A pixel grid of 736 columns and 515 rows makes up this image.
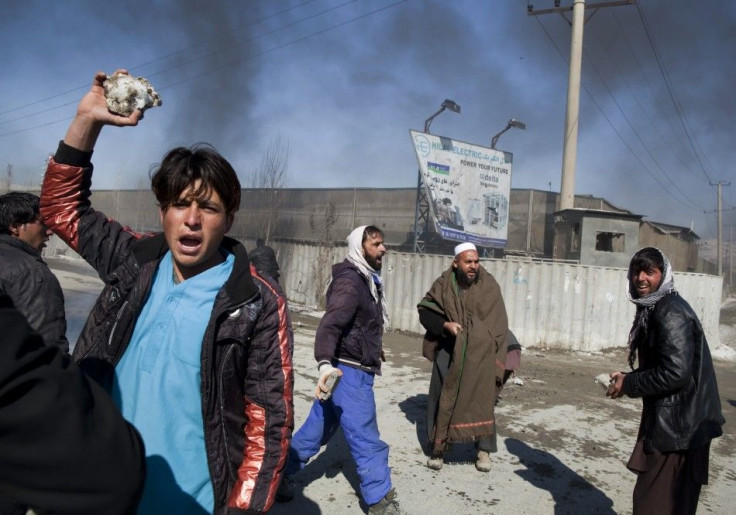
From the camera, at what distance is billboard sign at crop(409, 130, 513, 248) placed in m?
15.2

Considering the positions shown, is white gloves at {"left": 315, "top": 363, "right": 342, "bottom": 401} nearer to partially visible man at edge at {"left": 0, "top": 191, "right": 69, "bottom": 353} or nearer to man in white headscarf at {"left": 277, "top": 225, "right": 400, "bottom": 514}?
man in white headscarf at {"left": 277, "top": 225, "right": 400, "bottom": 514}

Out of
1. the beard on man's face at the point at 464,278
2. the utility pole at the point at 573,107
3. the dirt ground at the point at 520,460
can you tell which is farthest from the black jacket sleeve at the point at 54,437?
the utility pole at the point at 573,107

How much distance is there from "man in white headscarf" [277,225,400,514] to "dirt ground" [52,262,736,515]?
0.23 metres

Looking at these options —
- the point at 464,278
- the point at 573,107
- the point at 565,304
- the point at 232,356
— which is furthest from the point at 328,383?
the point at 573,107

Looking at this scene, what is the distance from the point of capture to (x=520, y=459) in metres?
4.66

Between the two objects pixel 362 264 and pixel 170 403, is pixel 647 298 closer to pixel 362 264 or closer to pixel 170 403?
pixel 362 264

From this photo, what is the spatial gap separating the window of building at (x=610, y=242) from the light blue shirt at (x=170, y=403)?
14.5 meters

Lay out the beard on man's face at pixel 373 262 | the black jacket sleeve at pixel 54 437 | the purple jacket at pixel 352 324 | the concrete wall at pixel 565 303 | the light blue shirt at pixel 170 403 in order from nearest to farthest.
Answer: the black jacket sleeve at pixel 54 437, the light blue shirt at pixel 170 403, the purple jacket at pixel 352 324, the beard on man's face at pixel 373 262, the concrete wall at pixel 565 303

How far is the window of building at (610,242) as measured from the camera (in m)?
14.4

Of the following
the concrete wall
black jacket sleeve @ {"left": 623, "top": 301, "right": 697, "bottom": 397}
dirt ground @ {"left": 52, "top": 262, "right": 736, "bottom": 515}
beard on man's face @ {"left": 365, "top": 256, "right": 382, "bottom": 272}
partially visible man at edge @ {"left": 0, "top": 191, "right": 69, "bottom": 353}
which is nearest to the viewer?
partially visible man at edge @ {"left": 0, "top": 191, "right": 69, "bottom": 353}

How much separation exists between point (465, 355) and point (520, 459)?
1.15 meters

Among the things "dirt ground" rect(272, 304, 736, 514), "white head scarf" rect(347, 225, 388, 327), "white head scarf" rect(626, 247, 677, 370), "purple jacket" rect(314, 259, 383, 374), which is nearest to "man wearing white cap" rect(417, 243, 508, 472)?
"dirt ground" rect(272, 304, 736, 514)

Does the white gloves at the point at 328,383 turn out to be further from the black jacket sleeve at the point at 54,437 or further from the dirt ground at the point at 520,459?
the black jacket sleeve at the point at 54,437

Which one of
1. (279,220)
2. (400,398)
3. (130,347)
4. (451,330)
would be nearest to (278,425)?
(130,347)
